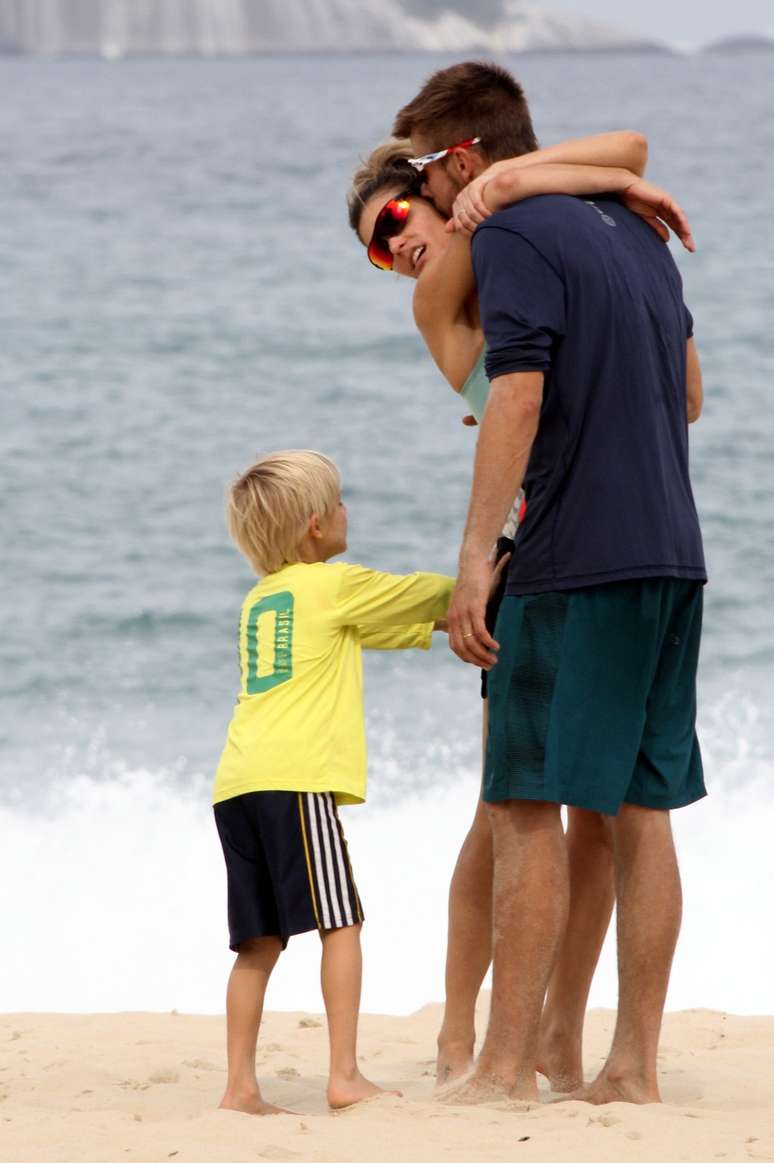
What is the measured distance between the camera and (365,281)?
58.2 feet

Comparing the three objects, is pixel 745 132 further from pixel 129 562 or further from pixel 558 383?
pixel 558 383

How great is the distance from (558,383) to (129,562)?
8391mm

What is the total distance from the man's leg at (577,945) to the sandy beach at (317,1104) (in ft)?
0.81

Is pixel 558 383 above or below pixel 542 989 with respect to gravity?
above

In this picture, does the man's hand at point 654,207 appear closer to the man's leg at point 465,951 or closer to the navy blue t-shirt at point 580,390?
the navy blue t-shirt at point 580,390

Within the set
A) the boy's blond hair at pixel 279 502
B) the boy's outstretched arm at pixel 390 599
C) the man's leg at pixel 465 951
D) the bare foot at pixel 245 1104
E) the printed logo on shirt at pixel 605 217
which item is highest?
the printed logo on shirt at pixel 605 217

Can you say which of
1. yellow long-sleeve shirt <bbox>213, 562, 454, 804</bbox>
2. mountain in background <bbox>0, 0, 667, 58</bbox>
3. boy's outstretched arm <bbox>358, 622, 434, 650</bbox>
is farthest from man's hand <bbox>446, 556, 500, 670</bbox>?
mountain in background <bbox>0, 0, 667, 58</bbox>

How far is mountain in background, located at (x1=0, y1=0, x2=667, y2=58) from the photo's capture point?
66.1m

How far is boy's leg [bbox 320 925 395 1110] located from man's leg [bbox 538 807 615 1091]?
0.41 meters

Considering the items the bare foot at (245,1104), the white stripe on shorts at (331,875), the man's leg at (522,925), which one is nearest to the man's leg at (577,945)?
the man's leg at (522,925)

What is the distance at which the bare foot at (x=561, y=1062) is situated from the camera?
332 centimetres

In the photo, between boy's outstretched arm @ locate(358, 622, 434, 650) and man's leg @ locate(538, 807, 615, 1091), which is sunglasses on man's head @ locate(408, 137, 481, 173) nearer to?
boy's outstretched arm @ locate(358, 622, 434, 650)

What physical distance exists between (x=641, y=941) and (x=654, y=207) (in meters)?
1.44

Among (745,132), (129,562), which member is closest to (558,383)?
(129,562)
